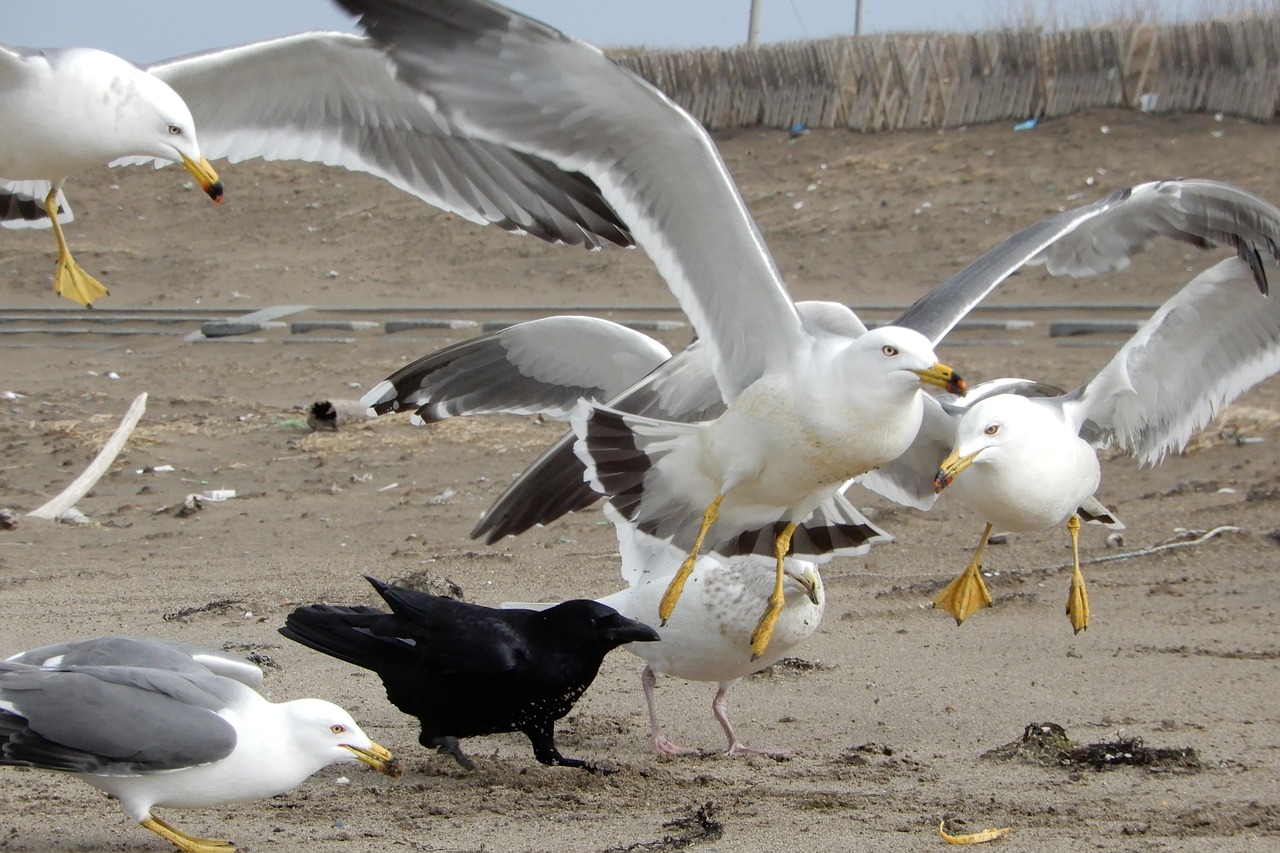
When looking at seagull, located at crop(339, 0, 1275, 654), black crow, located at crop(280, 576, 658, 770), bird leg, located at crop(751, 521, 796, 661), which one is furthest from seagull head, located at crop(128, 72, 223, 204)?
bird leg, located at crop(751, 521, 796, 661)

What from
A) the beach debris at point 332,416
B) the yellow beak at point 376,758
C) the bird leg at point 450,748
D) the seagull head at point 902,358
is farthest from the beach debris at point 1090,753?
the beach debris at point 332,416

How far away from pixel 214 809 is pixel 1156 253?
11.8m

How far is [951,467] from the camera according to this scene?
15.6 feet

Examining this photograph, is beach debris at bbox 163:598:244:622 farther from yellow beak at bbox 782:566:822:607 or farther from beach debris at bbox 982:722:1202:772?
beach debris at bbox 982:722:1202:772

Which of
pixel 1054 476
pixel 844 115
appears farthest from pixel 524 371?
pixel 844 115

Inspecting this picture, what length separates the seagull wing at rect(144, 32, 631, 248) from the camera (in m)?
5.32

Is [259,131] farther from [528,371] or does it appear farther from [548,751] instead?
[548,751]

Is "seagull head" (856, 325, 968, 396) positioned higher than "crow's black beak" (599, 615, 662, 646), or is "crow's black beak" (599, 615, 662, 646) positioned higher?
"seagull head" (856, 325, 968, 396)

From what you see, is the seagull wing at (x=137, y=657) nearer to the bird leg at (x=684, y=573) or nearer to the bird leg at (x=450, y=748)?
the bird leg at (x=450, y=748)

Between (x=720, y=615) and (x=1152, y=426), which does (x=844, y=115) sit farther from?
(x=720, y=615)

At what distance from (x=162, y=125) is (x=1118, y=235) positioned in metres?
3.32

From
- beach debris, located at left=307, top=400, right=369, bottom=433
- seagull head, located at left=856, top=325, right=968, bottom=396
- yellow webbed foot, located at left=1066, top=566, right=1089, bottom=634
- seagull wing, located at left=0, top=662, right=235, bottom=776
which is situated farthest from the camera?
beach debris, located at left=307, top=400, right=369, bottom=433

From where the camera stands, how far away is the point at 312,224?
65.8ft

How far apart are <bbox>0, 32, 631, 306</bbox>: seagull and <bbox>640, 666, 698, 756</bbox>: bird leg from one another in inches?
53.9
